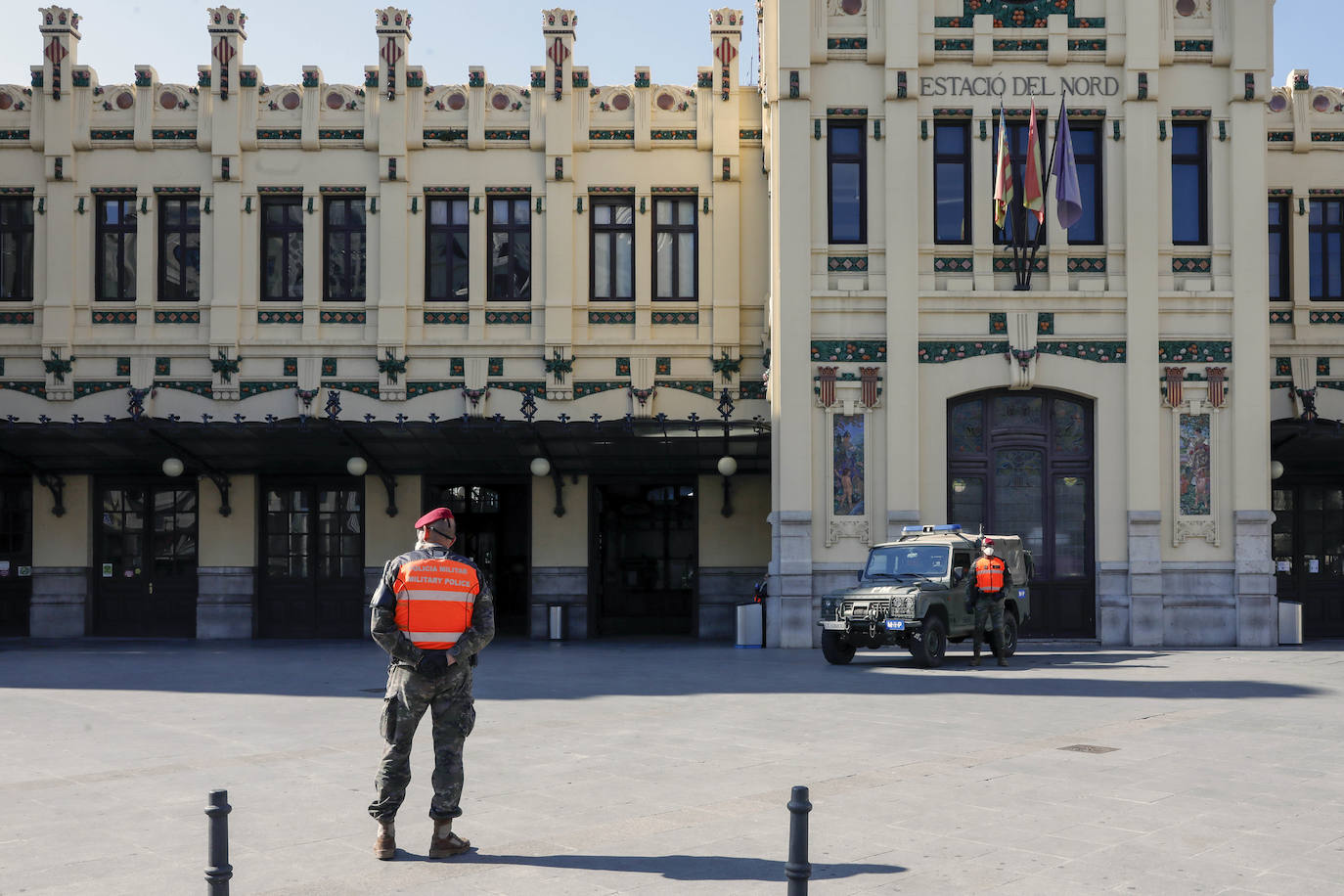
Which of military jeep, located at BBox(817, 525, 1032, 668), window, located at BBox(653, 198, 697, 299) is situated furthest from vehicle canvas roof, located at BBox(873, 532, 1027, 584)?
window, located at BBox(653, 198, 697, 299)

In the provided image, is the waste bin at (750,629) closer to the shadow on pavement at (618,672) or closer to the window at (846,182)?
the shadow on pavement at (618,672)

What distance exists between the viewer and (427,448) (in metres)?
24.6

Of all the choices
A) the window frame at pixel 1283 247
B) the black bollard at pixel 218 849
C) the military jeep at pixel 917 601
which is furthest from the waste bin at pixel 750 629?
the black bollard at pixel 218 849

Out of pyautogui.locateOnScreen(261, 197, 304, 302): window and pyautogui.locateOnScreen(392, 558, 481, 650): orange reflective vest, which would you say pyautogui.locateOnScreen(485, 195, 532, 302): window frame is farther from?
pyautogui.locateOnScreen(392, 558, 481, 650): orange reflective vest

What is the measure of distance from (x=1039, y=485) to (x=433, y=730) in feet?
57.8

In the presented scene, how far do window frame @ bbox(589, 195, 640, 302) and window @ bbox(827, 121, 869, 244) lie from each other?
174 inches

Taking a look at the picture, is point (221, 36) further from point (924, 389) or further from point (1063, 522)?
point (1063, 522)

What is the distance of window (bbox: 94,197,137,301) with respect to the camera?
1047 inches

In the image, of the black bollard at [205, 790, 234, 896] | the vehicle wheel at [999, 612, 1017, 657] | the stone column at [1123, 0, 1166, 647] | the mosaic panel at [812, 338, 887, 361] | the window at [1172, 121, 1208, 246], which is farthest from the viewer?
the window at [1172, 121, 1208, 246]

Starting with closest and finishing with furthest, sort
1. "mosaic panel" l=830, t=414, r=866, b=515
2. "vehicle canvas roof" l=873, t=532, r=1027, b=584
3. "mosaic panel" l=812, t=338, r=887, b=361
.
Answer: "vehicle canvas roof" l=873, t=532, r=1027, b=584
"mosaic panel" l=830, t=414, r=866, b=515
"mosaic panel" l=812, t=338, r=887, b=361

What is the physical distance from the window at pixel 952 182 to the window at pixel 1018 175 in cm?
49

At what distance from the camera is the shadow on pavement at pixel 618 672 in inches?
648

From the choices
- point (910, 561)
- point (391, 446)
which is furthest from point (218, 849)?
point (391, 446)

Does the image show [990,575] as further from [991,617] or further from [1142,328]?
[1142,328]
